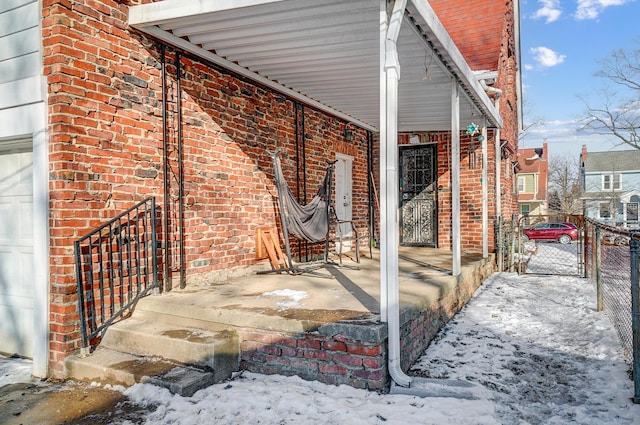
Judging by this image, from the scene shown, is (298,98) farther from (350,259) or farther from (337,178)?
(350,259)

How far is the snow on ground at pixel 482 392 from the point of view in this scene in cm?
257

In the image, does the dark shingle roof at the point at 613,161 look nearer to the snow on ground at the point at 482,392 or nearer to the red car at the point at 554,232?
the red car at the point at 554,232

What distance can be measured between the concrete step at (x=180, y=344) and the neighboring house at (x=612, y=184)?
102 feet

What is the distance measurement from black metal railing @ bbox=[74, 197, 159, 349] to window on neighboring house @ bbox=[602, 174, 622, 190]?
34987 millimetres

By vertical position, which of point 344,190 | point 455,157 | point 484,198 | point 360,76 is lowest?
point 484,198

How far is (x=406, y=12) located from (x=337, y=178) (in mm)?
4409

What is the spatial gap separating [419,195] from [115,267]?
6307 millimetres

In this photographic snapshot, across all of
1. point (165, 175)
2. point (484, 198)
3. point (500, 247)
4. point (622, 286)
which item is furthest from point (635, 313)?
point (500, 247)

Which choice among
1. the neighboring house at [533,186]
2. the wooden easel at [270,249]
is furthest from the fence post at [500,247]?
the neighboring house at [533,186]

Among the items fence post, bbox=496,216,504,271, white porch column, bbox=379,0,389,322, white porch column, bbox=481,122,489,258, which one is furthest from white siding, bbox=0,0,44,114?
fence post, bbox=496,216,504,271

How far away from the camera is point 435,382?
3072 mm

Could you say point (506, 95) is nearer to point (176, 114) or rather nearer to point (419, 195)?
point (419, 195)

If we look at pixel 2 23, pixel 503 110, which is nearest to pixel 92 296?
pixel 2 23

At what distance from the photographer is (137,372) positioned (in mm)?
2963
